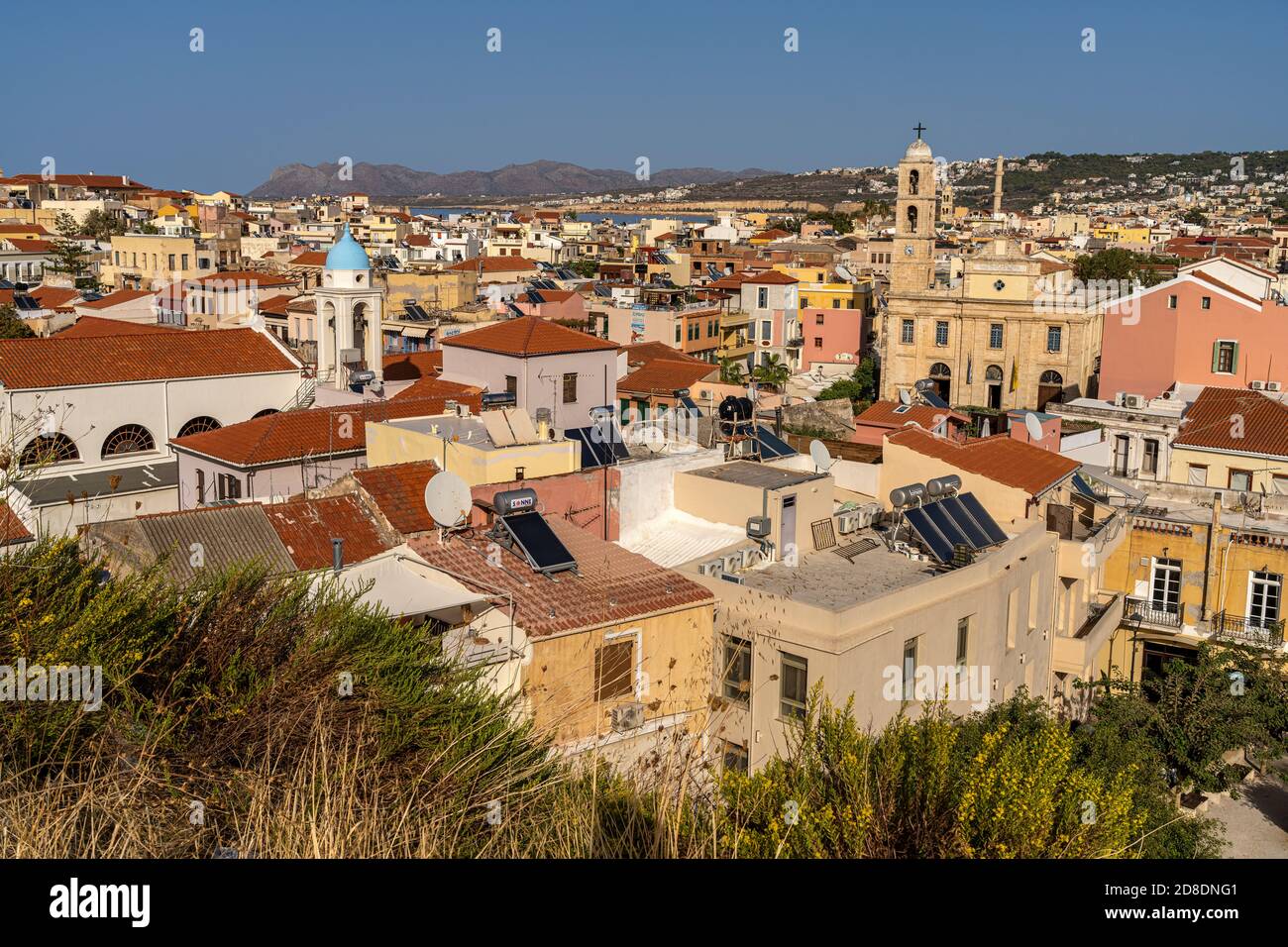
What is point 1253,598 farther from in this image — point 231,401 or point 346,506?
point 231,401

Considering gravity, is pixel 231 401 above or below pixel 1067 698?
above

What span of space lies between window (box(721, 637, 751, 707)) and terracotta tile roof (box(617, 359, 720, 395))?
26.3m

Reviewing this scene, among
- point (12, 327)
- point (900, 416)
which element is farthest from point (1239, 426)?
point (12, 327)

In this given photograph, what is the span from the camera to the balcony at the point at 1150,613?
2098 centimetres

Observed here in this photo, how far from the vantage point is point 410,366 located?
105ft

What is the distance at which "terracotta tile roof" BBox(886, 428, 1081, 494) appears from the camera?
57.9ft

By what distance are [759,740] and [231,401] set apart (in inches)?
751

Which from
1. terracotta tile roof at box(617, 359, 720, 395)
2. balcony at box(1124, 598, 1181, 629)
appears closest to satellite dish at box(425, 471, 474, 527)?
balcony at box(1124, 598, 1181, 629)

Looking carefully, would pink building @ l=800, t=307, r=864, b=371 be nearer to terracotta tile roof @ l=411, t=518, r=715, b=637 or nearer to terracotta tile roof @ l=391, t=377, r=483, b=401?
terracotta tile roof @ l=391, t=377, r=483, b=401

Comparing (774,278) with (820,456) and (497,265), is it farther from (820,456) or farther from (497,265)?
(820,456)

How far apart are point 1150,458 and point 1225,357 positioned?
11.6 m

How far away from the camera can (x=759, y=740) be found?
39.4ft
